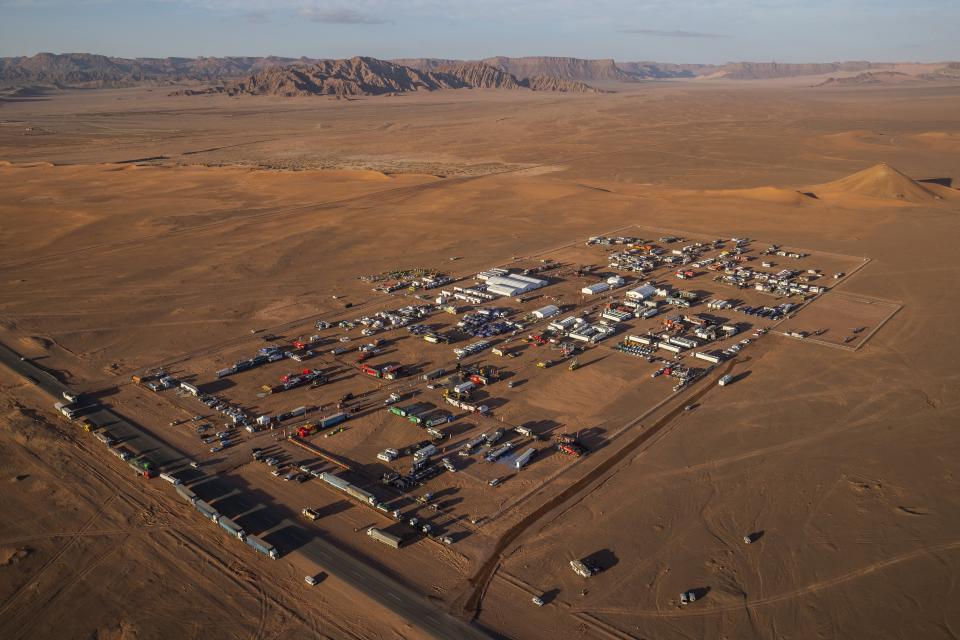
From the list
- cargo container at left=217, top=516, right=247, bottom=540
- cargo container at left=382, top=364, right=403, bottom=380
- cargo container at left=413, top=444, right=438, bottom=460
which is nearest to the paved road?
cargo container at left=217, top=516, right=247, bottom=540

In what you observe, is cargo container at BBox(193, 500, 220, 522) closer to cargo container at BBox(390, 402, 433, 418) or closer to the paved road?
the paved road

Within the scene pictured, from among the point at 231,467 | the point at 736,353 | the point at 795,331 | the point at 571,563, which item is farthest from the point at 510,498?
the point at 795,331

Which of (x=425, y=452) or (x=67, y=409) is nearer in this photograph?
(x=425, y=452)

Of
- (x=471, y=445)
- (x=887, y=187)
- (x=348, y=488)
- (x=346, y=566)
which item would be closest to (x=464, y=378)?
(x=471, y=445)

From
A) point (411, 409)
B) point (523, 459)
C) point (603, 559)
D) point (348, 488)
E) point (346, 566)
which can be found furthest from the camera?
point (411, 409)

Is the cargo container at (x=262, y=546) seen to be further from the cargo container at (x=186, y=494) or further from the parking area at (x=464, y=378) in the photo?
the cargo container at (x=186, y=494)

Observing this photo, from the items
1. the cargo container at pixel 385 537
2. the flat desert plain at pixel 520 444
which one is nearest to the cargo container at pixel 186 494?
the flat desert plain at pixel 520 444

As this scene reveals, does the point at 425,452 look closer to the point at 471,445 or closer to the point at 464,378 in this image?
the point at 471,445
